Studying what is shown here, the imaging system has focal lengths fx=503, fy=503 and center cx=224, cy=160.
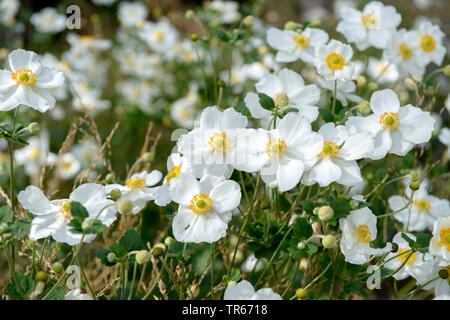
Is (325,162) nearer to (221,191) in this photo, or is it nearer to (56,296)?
(221,191)

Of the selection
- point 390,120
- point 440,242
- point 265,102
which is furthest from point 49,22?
point 440,242

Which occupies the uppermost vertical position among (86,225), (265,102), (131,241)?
(265,102)

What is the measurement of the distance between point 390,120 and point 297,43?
0.36m

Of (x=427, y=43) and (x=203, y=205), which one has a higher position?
(x=427, y=43)

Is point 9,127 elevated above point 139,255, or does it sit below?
above

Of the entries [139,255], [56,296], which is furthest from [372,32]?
[56,296]

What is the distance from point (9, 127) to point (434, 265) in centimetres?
80

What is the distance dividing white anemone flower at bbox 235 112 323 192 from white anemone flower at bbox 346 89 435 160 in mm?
118

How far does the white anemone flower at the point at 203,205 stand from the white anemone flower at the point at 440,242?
336 mm

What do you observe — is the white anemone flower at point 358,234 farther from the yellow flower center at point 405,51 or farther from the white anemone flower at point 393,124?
the yellow flower center at point 405,51

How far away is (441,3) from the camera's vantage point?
420 cm

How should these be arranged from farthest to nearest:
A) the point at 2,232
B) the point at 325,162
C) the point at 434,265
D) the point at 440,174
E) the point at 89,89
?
the point at 89,89, the point at 440,174, the point at 434,265, the point at 325,162, the point at 2,232

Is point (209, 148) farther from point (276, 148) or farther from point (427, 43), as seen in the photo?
point (427, 43)

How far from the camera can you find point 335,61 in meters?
0.96
